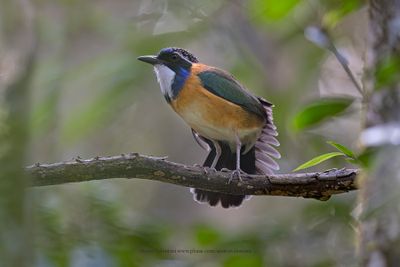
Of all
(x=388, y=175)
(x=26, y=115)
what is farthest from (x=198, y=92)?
(x=26, y=115)

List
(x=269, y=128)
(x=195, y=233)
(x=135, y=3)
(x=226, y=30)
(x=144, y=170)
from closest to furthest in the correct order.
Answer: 1. (x=144, y=170)
2. (x=269, y=128)
3. (x=195, y=233)
4. (x=226, y=30)
5. (x=135, y=3)

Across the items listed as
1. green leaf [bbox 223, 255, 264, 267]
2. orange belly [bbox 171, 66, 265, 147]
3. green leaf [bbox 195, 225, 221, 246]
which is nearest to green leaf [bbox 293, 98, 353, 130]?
orange belly [bbox 171, 66, 265, 147]

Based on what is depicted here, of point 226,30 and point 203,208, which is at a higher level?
point 226,30

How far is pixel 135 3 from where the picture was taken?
22.0 ft

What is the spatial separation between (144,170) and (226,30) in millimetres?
3666

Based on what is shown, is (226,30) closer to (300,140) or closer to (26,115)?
(300,140)

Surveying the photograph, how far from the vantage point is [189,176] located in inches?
107

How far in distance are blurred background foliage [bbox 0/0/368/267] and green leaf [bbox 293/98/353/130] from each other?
77mm

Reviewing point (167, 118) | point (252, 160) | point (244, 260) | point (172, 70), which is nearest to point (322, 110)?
point (252, 160)

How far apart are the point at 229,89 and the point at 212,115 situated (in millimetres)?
136

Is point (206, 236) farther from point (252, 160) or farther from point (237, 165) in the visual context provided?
point (237, 165)

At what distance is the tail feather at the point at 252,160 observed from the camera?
3262 mm

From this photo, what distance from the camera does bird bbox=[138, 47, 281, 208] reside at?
10.9ft

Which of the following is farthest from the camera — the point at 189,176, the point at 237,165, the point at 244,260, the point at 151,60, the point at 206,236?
the point at 206,236
